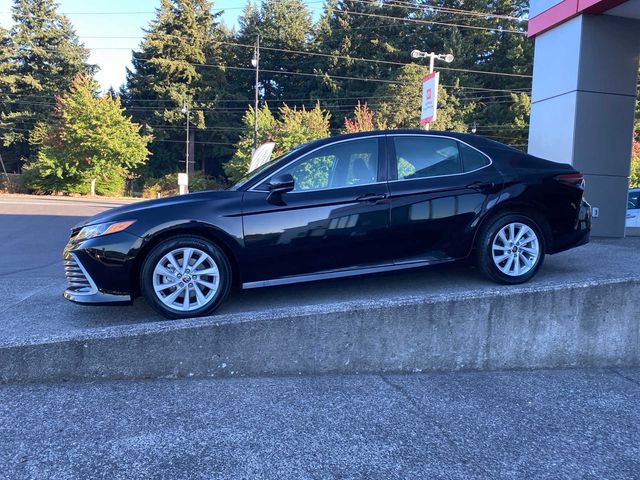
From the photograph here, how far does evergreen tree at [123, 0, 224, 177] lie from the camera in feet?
156

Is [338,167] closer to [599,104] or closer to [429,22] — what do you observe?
[599,104]

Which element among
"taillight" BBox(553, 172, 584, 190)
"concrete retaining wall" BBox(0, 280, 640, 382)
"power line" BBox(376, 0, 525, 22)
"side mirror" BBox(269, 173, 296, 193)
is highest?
"power line" BBox(376, 0, 525, 22)

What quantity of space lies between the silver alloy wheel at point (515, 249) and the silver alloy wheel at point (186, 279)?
101 inches

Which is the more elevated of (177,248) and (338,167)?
(338,167)

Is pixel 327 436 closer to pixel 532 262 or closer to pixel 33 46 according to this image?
pixel 532 262

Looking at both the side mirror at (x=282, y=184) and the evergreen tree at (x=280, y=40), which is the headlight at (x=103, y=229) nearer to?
the side mirror at (x=282, y=184)

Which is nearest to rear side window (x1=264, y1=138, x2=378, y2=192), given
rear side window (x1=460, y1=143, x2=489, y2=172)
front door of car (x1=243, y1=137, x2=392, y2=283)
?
front door of car (x1=243, y1=137, x2=392, y2=283)

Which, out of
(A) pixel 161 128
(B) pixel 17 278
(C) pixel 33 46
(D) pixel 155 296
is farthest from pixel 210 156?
(D) pixel 155 296

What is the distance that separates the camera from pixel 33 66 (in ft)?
158

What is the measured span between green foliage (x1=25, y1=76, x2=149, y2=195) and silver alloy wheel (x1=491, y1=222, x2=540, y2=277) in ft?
113

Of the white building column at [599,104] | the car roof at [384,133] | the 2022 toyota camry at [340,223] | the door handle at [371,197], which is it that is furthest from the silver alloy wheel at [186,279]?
the white building column at [599,104]

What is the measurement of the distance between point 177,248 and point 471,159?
112 inches

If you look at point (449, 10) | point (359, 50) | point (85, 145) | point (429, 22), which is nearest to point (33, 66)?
point (85, 145)

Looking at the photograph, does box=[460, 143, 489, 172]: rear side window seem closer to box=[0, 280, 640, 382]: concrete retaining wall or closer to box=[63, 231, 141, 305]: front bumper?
box=[0, 280, 640, 382]: concrete retaining wall
